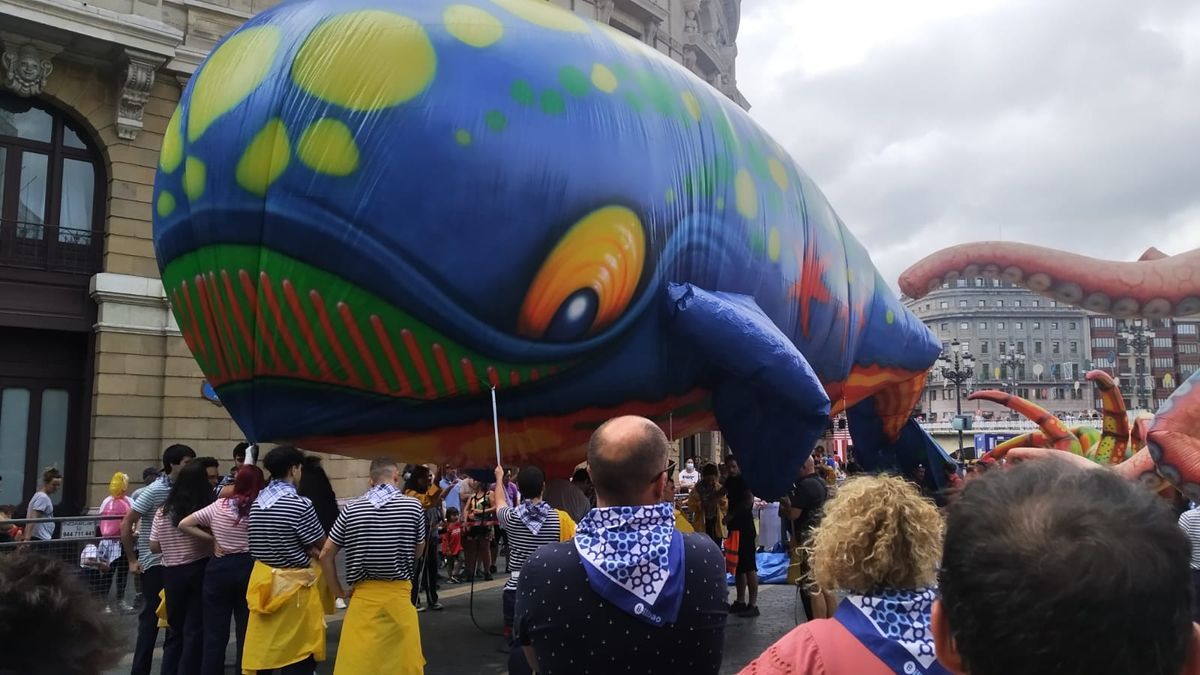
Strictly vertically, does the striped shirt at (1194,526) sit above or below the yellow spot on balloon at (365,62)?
below

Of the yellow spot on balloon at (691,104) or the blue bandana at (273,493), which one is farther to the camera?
the blue bandana at (273,493)

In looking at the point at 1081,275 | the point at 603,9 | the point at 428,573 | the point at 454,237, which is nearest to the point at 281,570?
the point at 454,237

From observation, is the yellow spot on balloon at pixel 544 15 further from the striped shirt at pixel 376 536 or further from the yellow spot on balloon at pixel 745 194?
the striped shirt at pixel 376 536

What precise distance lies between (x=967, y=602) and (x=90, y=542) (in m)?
8.58

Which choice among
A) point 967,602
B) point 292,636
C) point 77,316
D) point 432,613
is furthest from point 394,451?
point 77,316

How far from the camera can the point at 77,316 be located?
505 inches

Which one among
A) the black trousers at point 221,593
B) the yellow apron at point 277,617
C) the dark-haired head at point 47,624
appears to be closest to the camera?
the dark-haired head at point 47,624

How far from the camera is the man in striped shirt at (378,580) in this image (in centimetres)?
441

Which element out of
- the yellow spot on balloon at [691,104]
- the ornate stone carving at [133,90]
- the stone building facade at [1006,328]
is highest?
the stone building facade at [1006,328]

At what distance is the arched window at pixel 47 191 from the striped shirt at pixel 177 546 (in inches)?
373

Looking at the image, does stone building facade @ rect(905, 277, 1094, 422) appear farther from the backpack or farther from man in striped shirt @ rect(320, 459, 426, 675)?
man in striped shirt @ rect(320, 459, 426, 675)

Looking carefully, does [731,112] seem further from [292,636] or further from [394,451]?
[292,636]

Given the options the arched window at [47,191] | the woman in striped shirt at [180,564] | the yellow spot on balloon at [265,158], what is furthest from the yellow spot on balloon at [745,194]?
the arched window at [47,191]

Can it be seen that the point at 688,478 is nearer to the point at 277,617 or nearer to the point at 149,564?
the point at 149,564
